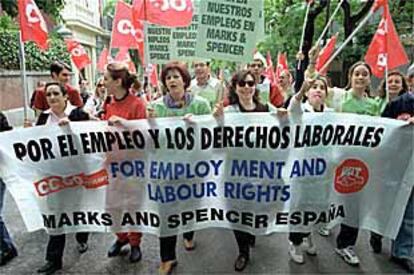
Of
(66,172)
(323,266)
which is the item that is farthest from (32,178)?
(323,266)

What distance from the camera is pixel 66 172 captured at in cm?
406

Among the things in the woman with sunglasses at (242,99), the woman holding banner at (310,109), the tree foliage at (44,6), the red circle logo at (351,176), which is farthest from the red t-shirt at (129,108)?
the tree foliage at (44,6)

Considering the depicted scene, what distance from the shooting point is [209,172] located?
4043mm

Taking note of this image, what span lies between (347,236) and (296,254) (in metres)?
0.46

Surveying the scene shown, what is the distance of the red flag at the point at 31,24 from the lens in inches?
270

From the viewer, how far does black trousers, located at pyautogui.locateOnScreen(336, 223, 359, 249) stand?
4391 millimetres

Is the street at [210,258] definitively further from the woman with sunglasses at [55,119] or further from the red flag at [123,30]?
the red flag at [123,30]

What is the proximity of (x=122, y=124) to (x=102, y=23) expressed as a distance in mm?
36393

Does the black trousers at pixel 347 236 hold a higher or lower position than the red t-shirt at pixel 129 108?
lower

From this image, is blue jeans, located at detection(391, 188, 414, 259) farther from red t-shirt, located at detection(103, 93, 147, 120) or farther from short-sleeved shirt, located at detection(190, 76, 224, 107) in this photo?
short-sleeved shirt, located at detection(190, 76, 224, 107)

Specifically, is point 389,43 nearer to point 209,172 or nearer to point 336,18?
point 209,172

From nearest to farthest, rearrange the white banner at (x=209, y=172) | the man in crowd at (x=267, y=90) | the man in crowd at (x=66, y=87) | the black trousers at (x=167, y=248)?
the white banner at (x=209, y=172) < the black trousers at (x=167, y=248) < the man in crowd at (x=66, y=87) < the man in crowd at (x=267, y=90)

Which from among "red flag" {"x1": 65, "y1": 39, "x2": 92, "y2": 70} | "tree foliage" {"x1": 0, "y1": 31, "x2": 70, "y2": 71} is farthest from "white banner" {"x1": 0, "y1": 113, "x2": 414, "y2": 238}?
"tree foliage" {"x1": 0, "y1": 31, "x2": 70, "y2": 71}

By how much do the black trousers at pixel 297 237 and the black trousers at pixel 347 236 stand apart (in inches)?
12.2
